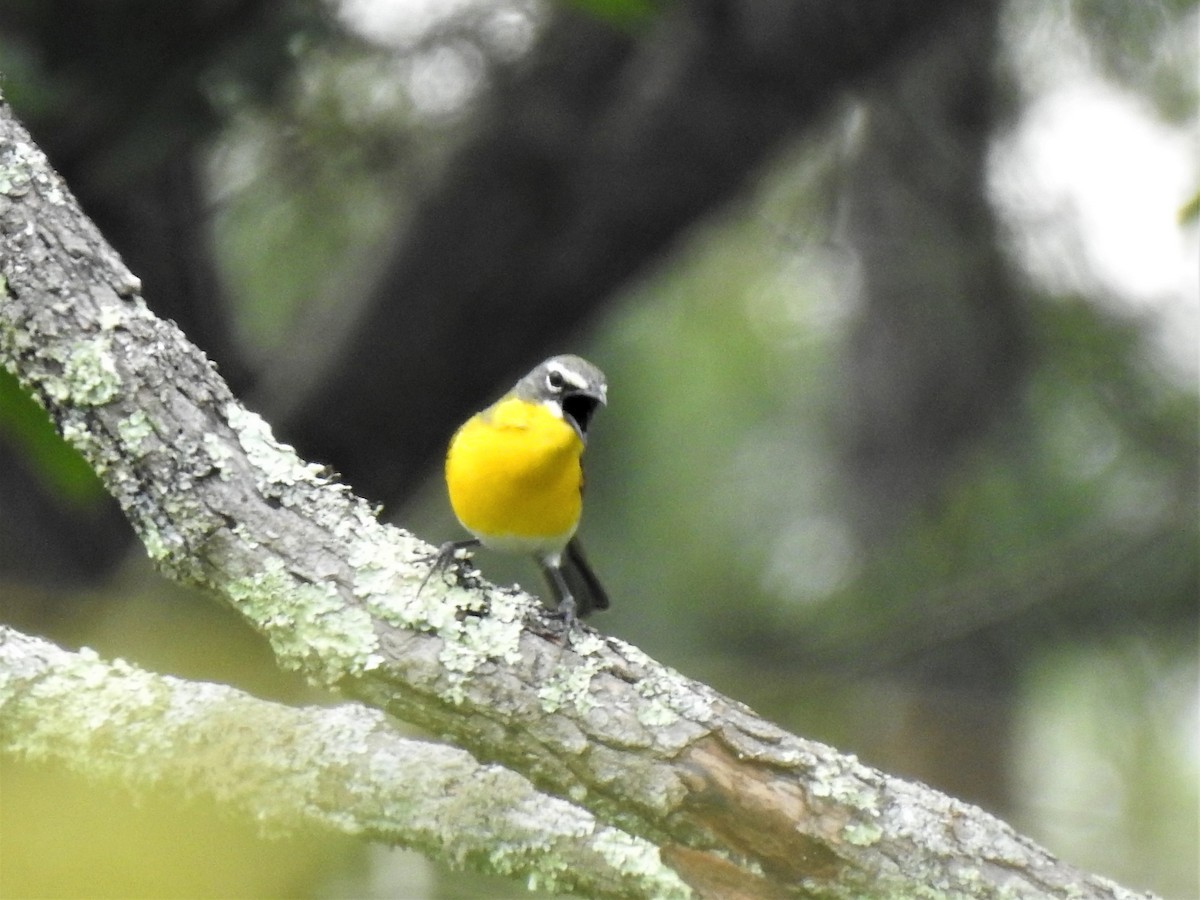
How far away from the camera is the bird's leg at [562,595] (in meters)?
2.85

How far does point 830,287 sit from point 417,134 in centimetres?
313

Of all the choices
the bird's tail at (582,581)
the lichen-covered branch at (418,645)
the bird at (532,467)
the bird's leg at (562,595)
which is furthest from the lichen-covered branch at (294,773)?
the bird's tail at (582,581)

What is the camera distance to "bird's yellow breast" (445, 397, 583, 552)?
413 cm

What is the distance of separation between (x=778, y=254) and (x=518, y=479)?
4.66 meters

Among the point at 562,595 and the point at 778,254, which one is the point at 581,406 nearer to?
the point at 562,595

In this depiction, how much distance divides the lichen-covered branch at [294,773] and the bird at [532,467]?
3.87 ft

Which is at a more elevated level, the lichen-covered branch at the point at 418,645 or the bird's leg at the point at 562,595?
the bird's leg at the point at 562,595

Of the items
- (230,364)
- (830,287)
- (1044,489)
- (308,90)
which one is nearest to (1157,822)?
(1044,489)

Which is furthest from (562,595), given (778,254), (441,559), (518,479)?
(778,254)

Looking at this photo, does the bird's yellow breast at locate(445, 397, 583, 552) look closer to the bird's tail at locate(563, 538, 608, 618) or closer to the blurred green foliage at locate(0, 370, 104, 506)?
the bird's tail at locate(563, 538, 608, 618)

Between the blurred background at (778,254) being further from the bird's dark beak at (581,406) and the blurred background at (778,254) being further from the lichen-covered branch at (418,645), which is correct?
the lichen-covered branch at (418,645)

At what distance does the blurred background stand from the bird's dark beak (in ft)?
4.37

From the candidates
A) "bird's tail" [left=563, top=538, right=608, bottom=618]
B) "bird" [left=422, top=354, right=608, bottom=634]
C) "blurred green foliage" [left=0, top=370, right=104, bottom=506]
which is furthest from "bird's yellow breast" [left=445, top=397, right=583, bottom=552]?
"blurred green foliage" [left=0, top=370, right=104, bottom=506]

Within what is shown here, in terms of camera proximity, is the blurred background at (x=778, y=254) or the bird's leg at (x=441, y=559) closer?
the bird's leg at (x=441, y=559)
